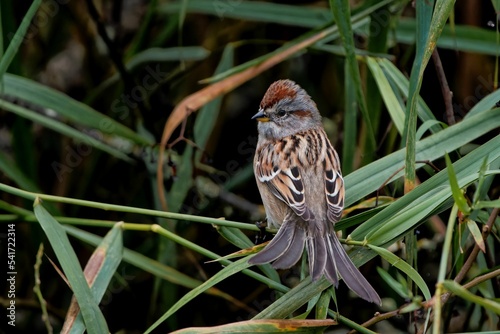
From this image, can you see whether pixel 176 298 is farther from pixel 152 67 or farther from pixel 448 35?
pixel 448 35

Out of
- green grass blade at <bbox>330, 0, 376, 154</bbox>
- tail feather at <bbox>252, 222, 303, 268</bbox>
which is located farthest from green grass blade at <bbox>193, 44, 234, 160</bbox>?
tail feather at <bbox>252, 222, 303, 268</bbox>

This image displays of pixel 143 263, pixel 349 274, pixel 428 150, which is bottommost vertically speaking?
pixel 143 263

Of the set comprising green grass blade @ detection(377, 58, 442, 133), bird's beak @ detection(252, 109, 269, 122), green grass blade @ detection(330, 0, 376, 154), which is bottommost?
bird's beak @ detection(252, 109, 269, 122)

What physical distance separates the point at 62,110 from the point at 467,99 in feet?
7.72

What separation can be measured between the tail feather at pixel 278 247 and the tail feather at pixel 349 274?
0.15 meters

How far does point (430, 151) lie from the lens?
2867 mm

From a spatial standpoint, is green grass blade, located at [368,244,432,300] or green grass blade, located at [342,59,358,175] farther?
green grass blade, located at [342,59,358,175]

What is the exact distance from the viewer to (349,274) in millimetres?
2412

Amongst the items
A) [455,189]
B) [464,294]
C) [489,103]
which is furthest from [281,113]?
[464,294]

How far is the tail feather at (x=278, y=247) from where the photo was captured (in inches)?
93.2

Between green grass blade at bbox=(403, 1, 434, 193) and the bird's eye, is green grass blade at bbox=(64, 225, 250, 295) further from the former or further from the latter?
green grass blade at bbox=(403, 1, 434, 193)

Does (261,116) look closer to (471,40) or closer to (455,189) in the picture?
(471,40)

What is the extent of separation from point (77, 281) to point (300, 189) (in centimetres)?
96

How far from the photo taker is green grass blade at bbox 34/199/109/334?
2.43 meters
